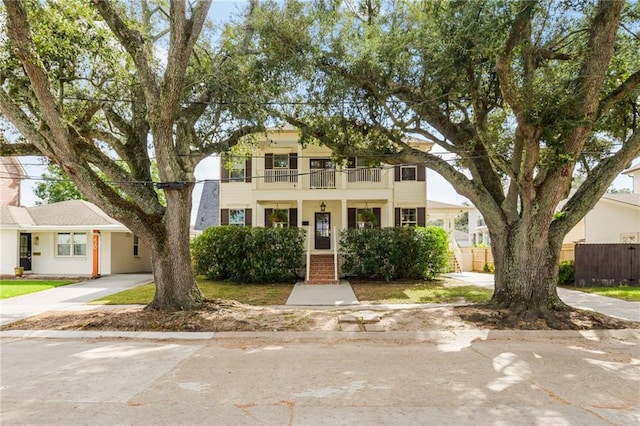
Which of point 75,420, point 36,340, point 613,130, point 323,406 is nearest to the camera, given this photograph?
point 75,420

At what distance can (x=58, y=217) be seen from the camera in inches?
761

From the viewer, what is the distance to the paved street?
3750 millimetres

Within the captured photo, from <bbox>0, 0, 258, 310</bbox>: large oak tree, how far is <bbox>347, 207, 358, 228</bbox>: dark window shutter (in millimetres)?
9302

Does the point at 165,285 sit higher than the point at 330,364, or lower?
higher

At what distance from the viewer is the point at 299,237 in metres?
15.2

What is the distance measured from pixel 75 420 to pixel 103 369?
1815 millimetres

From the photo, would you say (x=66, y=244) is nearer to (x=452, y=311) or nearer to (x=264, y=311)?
(x=264, y=311)

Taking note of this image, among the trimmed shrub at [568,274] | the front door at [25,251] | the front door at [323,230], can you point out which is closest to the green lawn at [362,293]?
the trimmed shrub at [568,274]

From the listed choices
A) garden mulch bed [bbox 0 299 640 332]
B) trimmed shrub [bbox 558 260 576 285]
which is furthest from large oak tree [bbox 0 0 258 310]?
trimmed shrub [bbox 558 260 576 285]

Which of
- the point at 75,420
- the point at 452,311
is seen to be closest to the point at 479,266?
the point at 452,311

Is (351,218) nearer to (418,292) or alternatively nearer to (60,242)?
(418,292)

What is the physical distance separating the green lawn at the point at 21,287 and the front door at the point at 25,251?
6.97 ft

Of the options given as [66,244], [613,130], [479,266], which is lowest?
[479,266]

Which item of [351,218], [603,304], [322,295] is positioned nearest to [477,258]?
[351,218]
